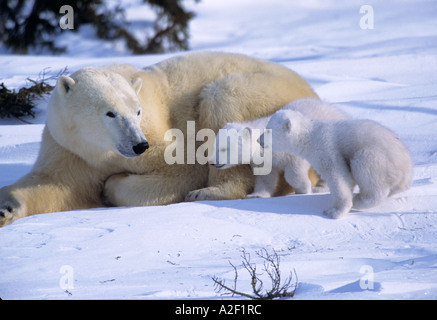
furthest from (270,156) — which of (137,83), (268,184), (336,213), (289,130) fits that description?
(137,83)

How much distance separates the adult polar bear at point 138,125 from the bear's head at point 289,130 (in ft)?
2.14

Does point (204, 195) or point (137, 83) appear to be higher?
point (137, 83)

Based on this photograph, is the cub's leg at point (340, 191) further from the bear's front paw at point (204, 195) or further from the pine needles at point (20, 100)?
the pine needles at point (20, 100)

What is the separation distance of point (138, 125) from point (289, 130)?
94 centimetres

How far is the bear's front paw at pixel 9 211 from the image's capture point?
392cm

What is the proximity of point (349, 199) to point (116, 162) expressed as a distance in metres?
1.66

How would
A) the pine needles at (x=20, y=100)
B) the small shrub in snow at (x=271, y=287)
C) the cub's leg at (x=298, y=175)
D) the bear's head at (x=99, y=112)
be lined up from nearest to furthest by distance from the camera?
the small shrub in snow at (x=271, y=287), the bear's head at (x=99, y=112), the cub's leg at (x=298, y=175), the pine needles at (x=20, y=100)

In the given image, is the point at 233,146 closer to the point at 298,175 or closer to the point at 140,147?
the point at 298,175

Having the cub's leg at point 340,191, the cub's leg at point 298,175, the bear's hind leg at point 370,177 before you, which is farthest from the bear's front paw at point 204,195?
the bear's hind leg at point 370,177

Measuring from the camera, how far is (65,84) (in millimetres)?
4117

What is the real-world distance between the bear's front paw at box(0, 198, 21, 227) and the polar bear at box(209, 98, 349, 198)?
4.17 ft

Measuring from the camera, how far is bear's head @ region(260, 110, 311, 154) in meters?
3.87

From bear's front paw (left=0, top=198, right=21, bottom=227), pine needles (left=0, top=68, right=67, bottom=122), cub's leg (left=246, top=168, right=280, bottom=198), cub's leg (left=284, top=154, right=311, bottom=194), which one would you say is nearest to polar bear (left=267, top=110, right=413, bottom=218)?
cub's leg (left=284, top=154, right=311, bottom=194)

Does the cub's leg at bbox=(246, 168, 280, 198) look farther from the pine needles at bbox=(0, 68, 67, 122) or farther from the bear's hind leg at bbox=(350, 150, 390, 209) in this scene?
the pine needles at bbox=(0, 68, 67, 122)
